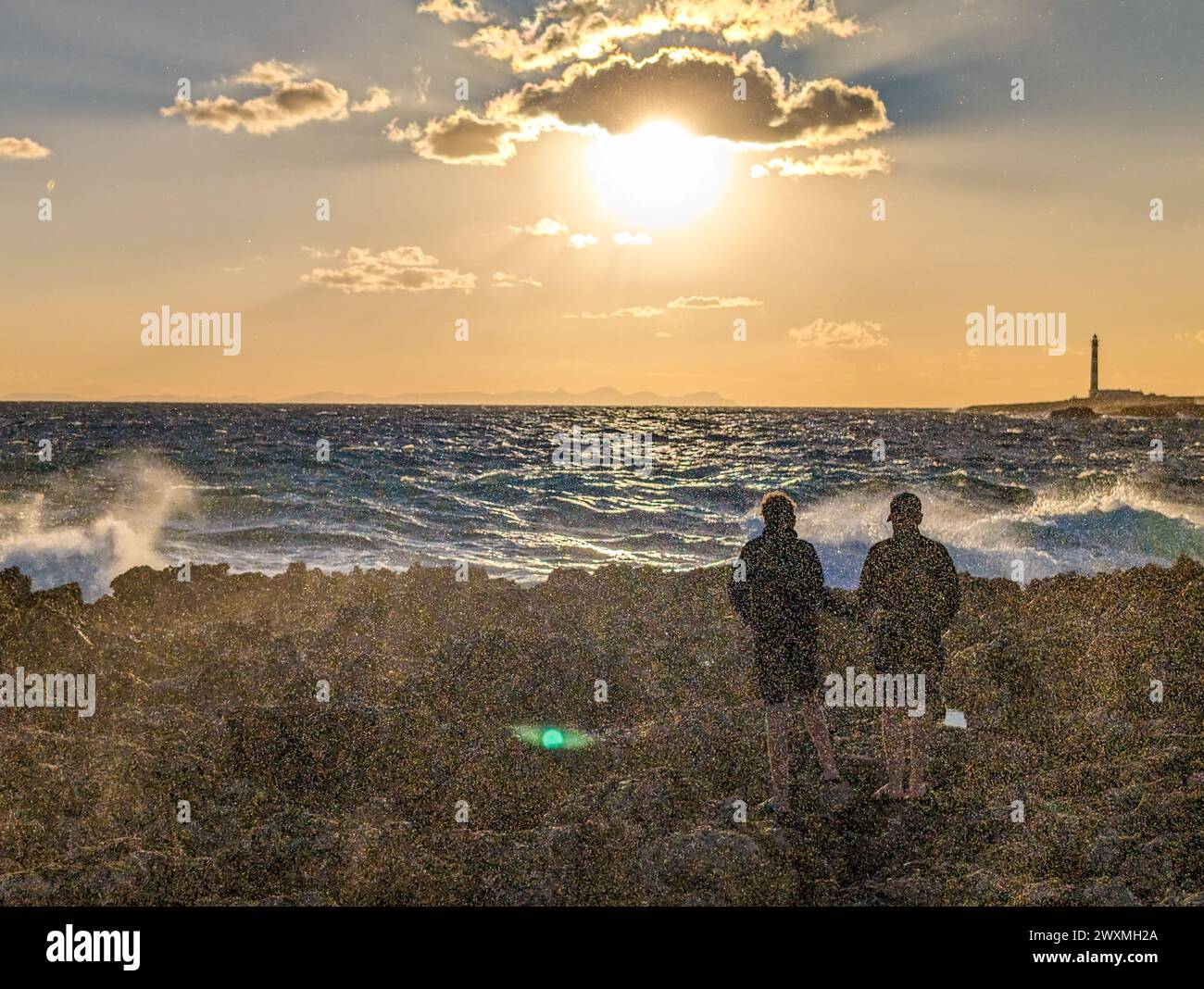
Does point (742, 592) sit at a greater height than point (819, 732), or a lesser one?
greater

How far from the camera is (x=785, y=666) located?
6773 mm

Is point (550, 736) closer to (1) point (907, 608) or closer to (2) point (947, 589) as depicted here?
(1) point (907, 608)

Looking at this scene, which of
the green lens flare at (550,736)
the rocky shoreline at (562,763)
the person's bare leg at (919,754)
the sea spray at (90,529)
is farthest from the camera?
the sea spray at (90,529)

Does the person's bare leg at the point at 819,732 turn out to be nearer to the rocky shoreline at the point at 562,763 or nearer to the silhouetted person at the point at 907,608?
the rocky shoreline at the point at 562,763

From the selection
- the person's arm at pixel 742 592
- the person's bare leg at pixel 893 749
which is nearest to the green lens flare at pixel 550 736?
the person's arm at pixel 742 592

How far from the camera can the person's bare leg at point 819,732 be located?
682 centimetres

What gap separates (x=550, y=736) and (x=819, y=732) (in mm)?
2320

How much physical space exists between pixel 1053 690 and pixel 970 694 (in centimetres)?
80

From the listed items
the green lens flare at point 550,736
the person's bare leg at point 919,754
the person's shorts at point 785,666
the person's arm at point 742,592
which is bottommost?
the green lens flare at point 550,736

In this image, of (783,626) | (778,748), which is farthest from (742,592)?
(778,748)

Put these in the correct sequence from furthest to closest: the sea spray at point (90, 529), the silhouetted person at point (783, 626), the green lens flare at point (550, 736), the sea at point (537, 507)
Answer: the sea at point (537, 507)
the sea spray at point (90, 529)
the green lens flare at point (550, 736)
the silhouetted person at point (783, 626)

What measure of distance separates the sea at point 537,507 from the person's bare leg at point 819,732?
10508 millimetres

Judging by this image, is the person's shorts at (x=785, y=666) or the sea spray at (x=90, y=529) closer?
the person's shorts at (x=785, y=666)
